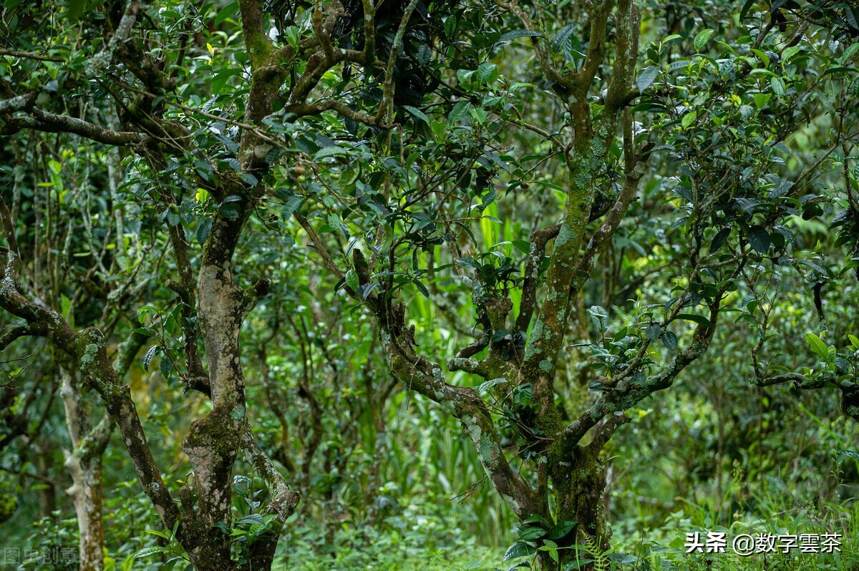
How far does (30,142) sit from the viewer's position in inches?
161

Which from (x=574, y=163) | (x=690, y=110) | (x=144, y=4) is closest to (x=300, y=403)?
(x=144, y=4)

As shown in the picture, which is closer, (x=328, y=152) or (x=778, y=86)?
(x=328, y=152)

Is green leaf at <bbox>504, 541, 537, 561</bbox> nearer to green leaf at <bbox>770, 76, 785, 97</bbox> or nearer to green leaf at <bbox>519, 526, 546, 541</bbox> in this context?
green leaf at <bbox>519, 526, 546, 541</bbox>

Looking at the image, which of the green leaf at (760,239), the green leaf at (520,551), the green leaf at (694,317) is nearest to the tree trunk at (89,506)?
the green leaf at (520,551)

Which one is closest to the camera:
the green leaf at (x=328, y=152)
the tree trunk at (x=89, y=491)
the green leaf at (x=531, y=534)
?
the green leaf at (x=328, y=152)

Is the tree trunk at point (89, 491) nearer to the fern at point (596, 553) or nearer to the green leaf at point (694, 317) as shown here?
the fern at point (596, 553)

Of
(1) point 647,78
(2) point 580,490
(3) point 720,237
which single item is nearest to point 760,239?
(3) point 720,237

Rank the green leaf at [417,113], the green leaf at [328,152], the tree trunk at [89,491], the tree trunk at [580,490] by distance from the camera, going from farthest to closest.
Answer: the tree trunk at [89,491], the tree trunk at [580,490], the green leaf at [417,113], the green leaf at [328,152]

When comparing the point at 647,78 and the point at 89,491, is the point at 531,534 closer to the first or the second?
the point at 647,78

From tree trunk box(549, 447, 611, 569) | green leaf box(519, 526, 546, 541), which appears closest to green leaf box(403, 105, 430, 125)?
tree trunk box(549, 447, 611, 569)

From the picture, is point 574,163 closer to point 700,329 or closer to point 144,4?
point 700,329

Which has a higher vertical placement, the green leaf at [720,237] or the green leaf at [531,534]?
the green leaf at [720,237]

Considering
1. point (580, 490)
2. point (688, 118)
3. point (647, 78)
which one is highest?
point (647, 78)

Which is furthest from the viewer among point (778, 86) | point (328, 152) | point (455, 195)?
point (455, 195)
